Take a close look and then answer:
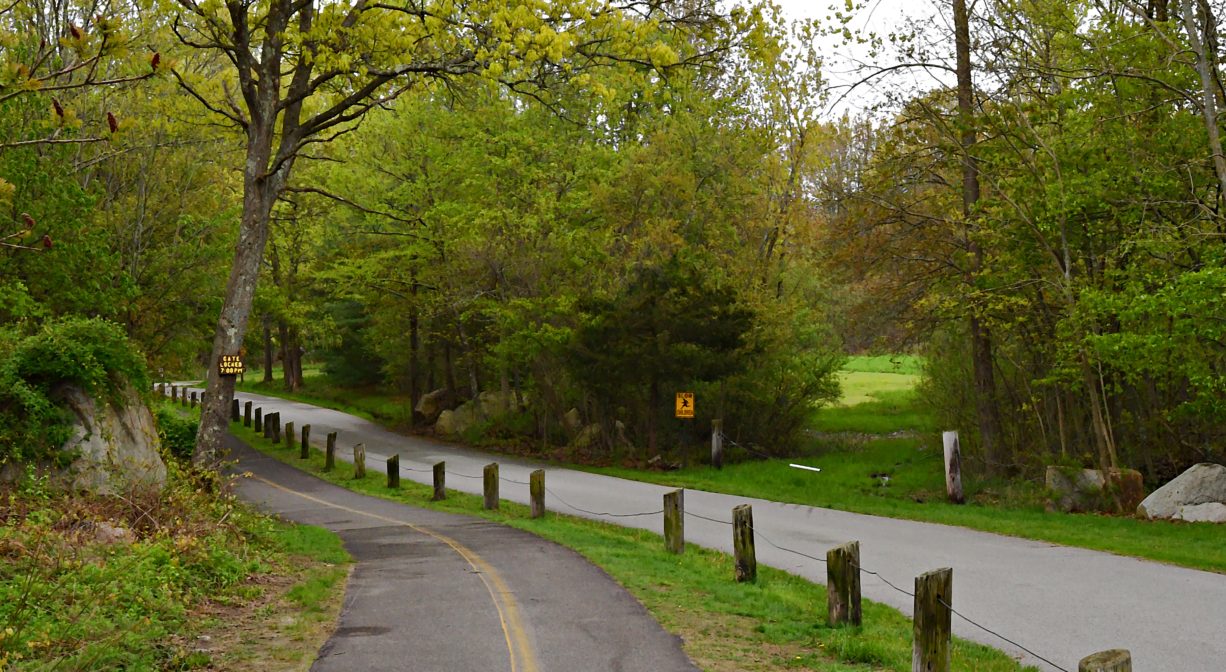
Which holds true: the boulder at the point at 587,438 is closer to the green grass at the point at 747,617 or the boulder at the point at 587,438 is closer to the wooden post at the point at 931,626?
the green grass at the point at 747,617

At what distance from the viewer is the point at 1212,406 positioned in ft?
55.0

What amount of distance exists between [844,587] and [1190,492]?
37.3 ft

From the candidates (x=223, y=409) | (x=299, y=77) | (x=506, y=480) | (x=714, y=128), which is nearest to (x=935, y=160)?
(x=714, y=128)

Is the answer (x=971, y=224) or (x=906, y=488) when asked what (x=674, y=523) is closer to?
(x=971, y=224)

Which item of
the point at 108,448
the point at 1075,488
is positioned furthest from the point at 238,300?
the point at 1075,488

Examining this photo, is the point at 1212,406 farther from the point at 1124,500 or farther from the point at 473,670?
the point at 473,670

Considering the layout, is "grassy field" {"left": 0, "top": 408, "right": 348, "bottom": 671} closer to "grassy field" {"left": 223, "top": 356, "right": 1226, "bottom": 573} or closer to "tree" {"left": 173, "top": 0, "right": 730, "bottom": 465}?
"tree" {"left": 173, "top": 0, "right": 730, "bottom": 465}

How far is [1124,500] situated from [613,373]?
13447 millimetres

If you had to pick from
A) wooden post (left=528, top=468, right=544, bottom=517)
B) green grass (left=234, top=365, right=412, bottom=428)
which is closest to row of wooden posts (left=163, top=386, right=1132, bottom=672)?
wooden post (left=528, top=468, right=544, bottom=517)

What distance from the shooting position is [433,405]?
4050cm

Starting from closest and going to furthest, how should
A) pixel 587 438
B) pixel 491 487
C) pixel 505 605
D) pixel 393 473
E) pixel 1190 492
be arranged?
pixel 505 605
pixel 1190 492
pixel 491 487
pixel 393 473
pixel 587 438

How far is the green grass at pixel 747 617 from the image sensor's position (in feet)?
25.7

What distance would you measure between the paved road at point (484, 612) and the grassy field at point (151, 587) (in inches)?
16.2

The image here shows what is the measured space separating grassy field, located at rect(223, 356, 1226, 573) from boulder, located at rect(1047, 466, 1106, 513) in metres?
0.31
